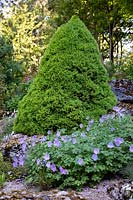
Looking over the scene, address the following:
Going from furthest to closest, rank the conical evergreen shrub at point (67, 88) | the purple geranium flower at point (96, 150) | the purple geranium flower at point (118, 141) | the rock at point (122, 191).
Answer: the conical evergreen shrub at point (67, 88), the purple geranium flower at point (118, 141), the purple geranium flower at point (96, 150), the rock at point (122, 191)

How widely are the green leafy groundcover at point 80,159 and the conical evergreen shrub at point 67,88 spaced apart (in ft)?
5.64

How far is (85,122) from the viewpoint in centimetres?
471

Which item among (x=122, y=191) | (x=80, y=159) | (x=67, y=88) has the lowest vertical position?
(x=122, y=191)

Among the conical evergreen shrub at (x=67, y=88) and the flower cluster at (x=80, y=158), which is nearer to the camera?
the flower cluster at (x=80, y=158)

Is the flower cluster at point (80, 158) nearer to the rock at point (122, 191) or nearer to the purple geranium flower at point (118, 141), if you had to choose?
the purple geranium flower at point (118, 141)

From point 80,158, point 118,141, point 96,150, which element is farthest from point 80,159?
point 118,141

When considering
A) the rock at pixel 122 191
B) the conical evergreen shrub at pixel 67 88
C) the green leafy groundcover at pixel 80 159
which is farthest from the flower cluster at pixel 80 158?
the conical evergreen shrub at pixel 67 88

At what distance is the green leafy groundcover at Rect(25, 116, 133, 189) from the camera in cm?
262

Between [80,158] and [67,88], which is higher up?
[67,88]

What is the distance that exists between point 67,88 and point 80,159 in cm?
233

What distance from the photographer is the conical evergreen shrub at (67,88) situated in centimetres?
469

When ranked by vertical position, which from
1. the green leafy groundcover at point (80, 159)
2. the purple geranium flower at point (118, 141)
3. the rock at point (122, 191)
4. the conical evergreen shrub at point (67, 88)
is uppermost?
the conical evergreen shrub at point (67, 88)

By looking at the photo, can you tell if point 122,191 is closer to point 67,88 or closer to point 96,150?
point 96,150

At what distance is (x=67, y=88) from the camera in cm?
482
